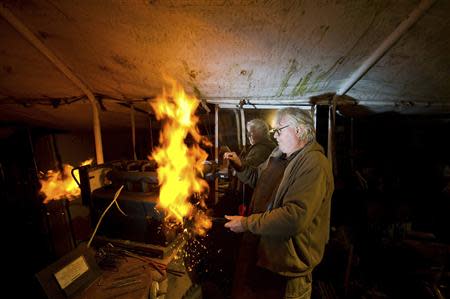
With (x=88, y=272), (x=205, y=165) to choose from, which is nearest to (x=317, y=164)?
(x=205, y=165)

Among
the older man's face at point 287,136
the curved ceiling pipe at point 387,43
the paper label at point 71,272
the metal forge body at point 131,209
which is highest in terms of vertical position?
the curved ceiling pipe at point 387,43

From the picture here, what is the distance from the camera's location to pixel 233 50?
93.3 inches

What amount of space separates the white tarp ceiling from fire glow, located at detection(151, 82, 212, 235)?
381mm

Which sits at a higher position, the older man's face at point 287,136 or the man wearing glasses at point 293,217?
the older man's face at point 287,136

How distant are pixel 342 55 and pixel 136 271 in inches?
130

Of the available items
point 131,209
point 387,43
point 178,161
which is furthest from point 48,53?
point 387,43

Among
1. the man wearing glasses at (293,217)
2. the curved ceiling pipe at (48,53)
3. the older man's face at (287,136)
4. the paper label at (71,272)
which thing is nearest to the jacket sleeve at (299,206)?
the man wearing glasses at (293,217)

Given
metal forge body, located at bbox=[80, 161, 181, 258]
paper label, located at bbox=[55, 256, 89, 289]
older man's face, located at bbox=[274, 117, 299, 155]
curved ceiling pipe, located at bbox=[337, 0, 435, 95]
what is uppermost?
curved ceiling pipe, located at bbox=[337, 0, 435, 95]

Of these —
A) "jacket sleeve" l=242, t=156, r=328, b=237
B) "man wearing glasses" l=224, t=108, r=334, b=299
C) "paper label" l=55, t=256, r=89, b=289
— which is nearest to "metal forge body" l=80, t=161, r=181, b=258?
"paper label" l=55, t=256, r=89, b=289

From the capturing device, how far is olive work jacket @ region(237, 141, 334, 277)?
2039mm

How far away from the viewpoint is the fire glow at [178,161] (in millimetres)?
2632

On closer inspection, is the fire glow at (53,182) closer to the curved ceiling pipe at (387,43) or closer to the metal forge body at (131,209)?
the metal forge body at (131,209)

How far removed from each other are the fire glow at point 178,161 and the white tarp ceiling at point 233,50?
381 millimetres

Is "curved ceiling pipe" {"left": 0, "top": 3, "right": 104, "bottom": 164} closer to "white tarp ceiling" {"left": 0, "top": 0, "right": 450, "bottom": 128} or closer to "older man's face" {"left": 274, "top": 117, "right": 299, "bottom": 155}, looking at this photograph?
"white tarp ceiling" {"left": 0, "top": 0, "right": 450, "bottom": 128}
